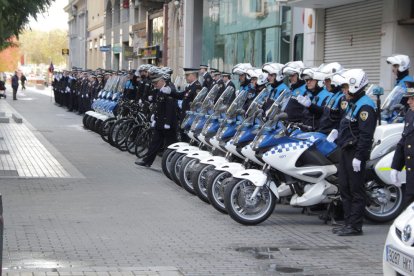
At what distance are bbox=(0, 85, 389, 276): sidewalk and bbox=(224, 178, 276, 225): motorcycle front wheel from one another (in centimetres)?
14

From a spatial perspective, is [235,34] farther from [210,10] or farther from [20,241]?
[20,241]

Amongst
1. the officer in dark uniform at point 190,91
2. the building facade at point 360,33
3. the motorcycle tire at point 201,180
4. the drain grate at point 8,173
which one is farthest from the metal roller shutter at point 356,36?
the drain grate at point 8,173

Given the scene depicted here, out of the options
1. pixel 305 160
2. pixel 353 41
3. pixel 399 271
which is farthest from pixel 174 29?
pixel 399 271

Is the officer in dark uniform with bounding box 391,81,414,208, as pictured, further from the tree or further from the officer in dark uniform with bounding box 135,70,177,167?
the officer in dark uniform with bounding box 135,70,177,167

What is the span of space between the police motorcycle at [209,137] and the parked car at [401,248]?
5778mm

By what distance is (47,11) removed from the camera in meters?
14.2

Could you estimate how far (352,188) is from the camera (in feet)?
30.6

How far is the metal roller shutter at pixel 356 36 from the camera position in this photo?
17406 millimetres

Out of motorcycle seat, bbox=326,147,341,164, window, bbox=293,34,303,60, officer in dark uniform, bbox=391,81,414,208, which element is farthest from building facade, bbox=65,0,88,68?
officer in dark uniform, bbox=391,81,414,208

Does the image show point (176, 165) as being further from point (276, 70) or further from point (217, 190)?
point (217, 190)

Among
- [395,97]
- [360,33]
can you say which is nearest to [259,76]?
[395,97]

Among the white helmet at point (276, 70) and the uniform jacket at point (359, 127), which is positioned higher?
the white helmet at point (276, 70)

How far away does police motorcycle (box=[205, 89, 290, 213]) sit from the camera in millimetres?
10383

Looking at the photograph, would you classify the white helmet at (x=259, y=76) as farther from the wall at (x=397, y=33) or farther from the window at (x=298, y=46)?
the window at (x=298, y=46)
